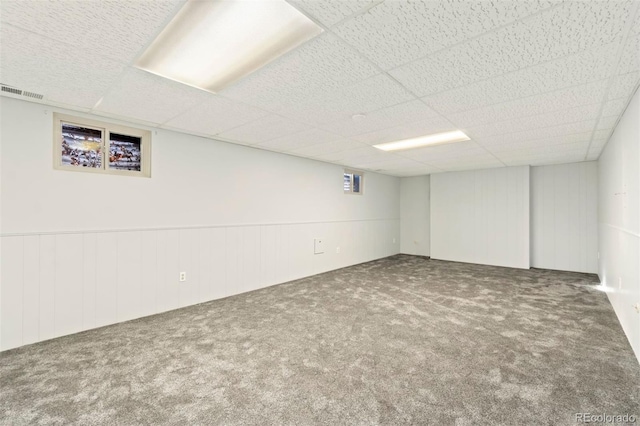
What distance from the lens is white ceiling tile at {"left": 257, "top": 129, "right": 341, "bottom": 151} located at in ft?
12.1

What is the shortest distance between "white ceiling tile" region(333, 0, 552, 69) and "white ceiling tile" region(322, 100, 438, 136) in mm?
932

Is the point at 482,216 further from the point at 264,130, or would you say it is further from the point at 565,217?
the point at 264,130

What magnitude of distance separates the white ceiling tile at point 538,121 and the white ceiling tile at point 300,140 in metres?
1.73

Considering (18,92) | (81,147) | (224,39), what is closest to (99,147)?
(81,147)

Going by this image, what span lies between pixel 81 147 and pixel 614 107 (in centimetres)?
539

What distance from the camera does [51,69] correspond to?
2.05 meters

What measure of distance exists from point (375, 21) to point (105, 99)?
254cm

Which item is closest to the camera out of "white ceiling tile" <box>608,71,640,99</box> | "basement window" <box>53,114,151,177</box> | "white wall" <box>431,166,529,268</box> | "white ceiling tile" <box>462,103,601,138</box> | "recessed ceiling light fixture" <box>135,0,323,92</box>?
"recessed ceiling light fixture" <box>135,0,323,92</box>

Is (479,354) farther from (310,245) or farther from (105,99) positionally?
(105,99)

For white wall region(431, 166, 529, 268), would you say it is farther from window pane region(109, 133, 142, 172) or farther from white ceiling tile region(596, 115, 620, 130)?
window pane region(109, 133, 142, 172)

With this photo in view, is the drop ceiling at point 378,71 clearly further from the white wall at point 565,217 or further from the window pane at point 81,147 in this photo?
the white wall at point 565,217

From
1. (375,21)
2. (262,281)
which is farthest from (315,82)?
(262,281)

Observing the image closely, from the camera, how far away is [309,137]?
385 centimetres

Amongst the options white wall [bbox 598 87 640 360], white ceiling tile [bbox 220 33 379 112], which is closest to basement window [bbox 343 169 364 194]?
white ceiling tile [bbox 220 33 379 112]
